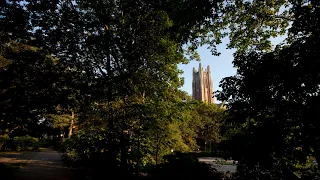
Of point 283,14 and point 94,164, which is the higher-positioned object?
point 283,14

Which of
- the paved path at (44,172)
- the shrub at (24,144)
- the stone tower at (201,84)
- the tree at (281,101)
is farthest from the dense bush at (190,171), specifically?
the stone tower at (201,84)

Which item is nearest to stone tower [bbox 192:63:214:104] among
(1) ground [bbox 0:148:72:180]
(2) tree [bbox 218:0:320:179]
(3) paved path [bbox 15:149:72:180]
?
(1) ground [bbox 0:148:72:180]

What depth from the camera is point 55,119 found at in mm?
32531

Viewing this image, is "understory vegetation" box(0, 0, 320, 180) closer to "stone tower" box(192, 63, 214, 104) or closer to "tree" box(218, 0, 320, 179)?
"tree" box(218, 0, 320, 179)

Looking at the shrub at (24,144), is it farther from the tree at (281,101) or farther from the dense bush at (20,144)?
the tree at (281,101)

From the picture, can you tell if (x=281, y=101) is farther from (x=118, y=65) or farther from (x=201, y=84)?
(x=201, y=84)

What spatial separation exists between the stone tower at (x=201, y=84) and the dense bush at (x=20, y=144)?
2887 inches

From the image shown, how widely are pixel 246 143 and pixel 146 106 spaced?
18.2 ft

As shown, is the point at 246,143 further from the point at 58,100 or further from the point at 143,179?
the point at 58,100

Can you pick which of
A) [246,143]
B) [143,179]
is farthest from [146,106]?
[246,143]

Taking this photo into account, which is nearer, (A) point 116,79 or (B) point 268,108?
(B) point 268,108

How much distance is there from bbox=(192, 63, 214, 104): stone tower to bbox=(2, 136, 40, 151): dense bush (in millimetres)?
73323

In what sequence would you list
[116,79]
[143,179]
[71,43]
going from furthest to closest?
[71,43] → [116,79] → [143,179]

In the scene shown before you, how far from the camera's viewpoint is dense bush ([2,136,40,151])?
33209 mm
